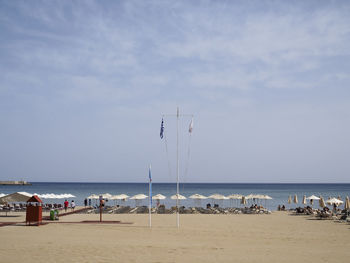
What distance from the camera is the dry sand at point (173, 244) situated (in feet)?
42.9

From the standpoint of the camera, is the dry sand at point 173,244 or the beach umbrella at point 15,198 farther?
the beach umbrella at point 15,198

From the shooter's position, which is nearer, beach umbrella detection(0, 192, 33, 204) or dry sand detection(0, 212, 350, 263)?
dry sand detection(0, 212, 350, 263)

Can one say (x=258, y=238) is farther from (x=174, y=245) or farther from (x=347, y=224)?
(x=347, y=224)

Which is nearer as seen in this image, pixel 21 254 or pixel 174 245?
pixel 21 254

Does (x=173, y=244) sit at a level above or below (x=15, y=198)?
below

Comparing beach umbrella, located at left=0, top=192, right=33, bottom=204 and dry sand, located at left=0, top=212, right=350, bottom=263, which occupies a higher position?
beach umbrella, located at left=0, top=192, right=33, bottom=204

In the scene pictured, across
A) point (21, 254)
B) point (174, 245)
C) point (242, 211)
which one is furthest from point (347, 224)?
point (21, 254)

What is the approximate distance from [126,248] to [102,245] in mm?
1268

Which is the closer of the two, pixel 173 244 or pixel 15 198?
pixel 173 244

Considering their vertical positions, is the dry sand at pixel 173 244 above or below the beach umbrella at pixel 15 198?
below

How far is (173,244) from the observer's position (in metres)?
16.0

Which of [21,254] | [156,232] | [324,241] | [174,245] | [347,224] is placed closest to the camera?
[21,254]

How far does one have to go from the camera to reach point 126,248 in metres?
14.7

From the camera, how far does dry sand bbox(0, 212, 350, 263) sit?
515 inches
